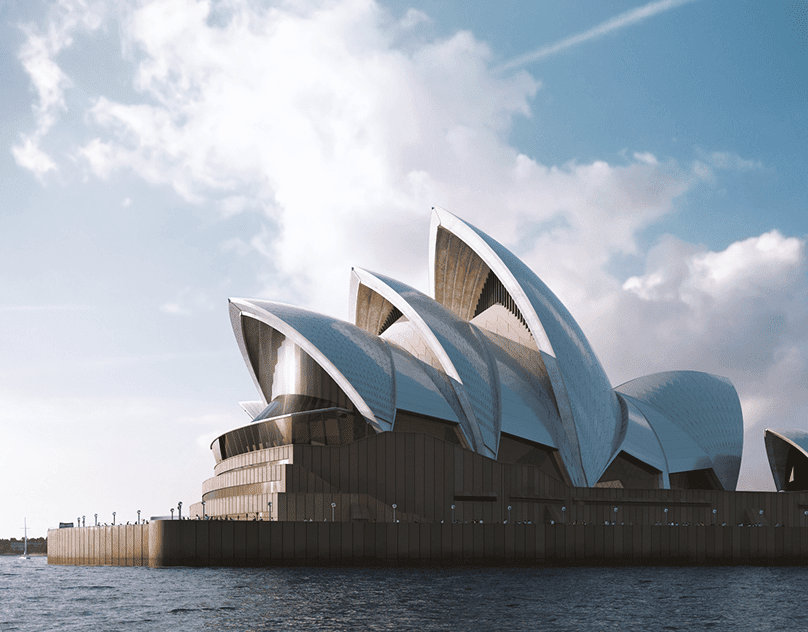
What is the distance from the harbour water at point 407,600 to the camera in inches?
901

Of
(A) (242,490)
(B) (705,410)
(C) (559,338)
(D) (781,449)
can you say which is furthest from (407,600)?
(D) (781,449)

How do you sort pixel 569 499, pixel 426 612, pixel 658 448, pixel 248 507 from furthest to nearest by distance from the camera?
pixel 658 448, pixel 569 499, pixel 248 507, pixel 426 612

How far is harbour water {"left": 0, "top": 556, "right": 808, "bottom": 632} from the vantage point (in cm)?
2288

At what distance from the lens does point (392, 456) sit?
43125 millimetres

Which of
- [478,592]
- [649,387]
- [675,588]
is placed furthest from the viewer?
[649,387]

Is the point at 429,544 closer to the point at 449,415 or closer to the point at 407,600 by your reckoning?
the point at 449,415

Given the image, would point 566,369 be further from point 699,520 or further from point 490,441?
point 699,520

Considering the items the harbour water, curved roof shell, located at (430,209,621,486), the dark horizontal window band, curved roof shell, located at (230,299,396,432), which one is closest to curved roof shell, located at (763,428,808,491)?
curved roof shell, located at (430,209,621,486)

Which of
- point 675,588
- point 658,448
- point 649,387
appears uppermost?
point 649,387

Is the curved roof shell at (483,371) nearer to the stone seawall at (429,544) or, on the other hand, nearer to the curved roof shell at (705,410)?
the curved roof shell at (705,410)

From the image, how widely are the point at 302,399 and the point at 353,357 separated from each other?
357cm

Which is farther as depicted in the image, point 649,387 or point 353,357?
point 649,387

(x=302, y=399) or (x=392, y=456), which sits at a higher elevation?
(x=302, y=399)

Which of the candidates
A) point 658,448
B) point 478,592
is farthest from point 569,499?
point 478,592
